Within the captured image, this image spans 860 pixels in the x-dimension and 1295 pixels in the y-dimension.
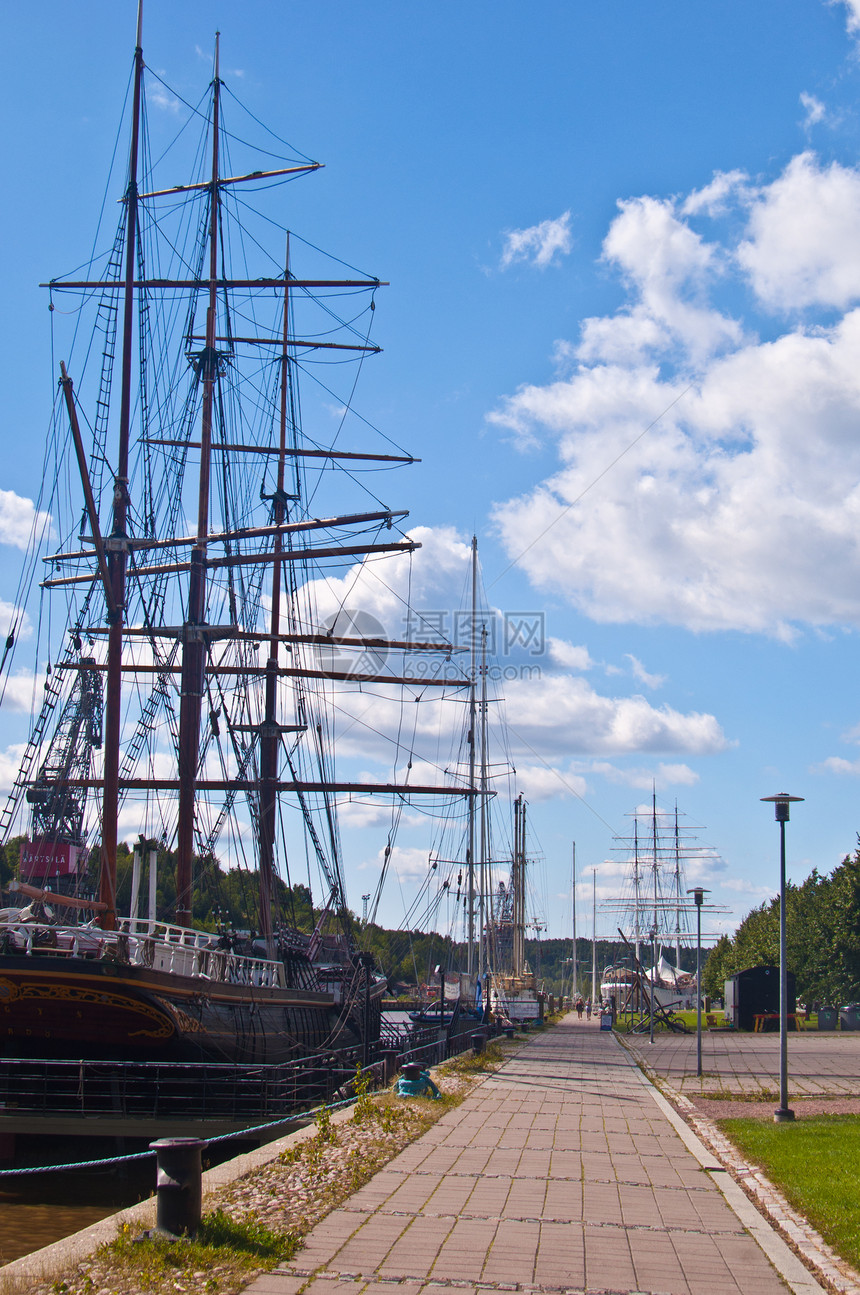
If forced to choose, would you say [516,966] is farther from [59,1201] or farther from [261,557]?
[59,1201]

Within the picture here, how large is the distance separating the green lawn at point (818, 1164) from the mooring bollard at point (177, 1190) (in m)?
4.32

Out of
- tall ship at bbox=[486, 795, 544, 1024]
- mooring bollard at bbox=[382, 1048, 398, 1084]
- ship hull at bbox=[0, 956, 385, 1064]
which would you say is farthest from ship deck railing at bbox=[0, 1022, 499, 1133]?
tall ship at bbox=[486, 795, 544, 1024]

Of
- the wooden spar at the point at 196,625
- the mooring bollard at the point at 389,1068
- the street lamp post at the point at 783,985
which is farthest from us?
the wooden spar at the point at 196,625

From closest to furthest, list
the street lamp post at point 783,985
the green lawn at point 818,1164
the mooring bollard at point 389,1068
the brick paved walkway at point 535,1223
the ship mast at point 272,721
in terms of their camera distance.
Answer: the brick paved walkway at point 535,1223, the green lawn at point 818,1164, the street lamp post at point 783,985, the mooring bollard at point 389,1068, the ship mast at point 272,721

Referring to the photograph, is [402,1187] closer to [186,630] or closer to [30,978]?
[30,978]

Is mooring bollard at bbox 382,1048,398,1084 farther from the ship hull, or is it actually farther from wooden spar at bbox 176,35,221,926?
wooden spar at bbox 176,35,221,926

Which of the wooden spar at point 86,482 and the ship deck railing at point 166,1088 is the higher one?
the wooden spar at point 86,482

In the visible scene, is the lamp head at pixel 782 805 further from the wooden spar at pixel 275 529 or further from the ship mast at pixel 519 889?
the ship mast at pixel 519 889

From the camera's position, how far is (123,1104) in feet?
60.2

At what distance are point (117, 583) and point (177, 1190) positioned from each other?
66.7 ft

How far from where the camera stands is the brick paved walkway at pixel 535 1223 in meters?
6.91

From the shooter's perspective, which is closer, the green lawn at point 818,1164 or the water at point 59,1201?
the green lawn at point 818,1164

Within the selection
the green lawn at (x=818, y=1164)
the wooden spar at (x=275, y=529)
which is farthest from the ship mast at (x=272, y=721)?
the green lawn at (x=818, y=1164)

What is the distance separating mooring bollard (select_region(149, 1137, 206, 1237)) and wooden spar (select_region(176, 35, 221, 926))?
Result: 2010 centimetres
